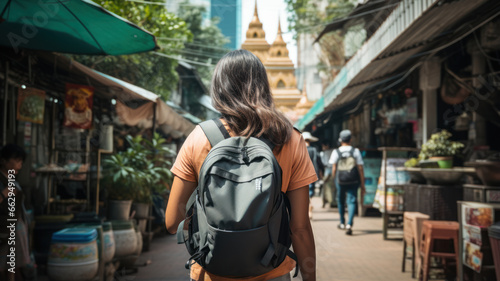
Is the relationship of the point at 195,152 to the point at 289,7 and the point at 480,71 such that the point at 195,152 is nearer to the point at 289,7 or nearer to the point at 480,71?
the point at 480,71

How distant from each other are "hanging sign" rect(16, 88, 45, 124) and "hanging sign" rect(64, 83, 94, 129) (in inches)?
22.8

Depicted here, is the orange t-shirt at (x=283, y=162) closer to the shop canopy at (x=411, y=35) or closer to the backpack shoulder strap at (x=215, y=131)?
the backpack shoulder strap at (x=215, y=131)

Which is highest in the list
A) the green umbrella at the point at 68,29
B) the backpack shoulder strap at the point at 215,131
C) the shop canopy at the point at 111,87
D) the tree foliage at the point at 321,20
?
the tree foliage at the point at 321,20

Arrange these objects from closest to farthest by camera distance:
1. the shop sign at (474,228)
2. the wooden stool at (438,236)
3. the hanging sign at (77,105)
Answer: the shop sign at (474,228) < the wooden stool at (438,236) < the hanging sign at (77,105)

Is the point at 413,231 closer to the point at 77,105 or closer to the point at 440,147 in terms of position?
the point at 440,147

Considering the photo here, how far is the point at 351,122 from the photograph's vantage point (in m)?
18.8

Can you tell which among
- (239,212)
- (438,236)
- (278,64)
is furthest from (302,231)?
(278,64)

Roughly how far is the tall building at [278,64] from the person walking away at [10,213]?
45.2 metres

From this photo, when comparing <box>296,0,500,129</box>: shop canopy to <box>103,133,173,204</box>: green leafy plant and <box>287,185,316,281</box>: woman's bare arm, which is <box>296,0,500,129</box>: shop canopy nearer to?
<box>287,185,316,281</box>: woman's bare arm

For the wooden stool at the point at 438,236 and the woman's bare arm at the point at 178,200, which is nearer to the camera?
the woman's bare arm at the point at 178,200

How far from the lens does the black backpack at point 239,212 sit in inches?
65.6

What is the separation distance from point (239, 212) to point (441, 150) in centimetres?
575

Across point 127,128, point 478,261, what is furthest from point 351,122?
point 478,261

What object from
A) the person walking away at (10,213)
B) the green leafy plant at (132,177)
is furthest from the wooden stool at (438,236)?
the green leafy plant at (132,177)
